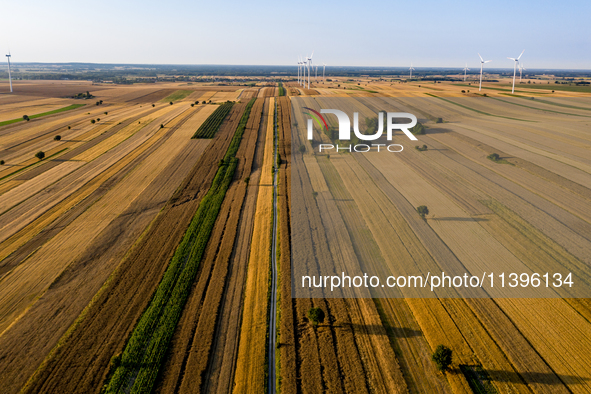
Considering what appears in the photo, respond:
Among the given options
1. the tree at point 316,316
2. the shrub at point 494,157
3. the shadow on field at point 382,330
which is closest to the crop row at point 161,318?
the tree at point 316,316

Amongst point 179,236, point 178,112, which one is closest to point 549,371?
point 179,236

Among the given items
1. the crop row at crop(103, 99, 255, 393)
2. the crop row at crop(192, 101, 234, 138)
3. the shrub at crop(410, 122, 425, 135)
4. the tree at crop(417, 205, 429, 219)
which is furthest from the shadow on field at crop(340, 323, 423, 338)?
the crop row at crop(192, 101, 234, 138)

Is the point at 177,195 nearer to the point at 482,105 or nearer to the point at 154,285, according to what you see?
the point at 154,285

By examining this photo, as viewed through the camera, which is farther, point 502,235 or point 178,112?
point 178,112

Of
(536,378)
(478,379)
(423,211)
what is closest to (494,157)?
(423,211)

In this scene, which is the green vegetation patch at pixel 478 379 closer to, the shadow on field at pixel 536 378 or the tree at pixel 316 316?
the shadow on field at pixel 536 378

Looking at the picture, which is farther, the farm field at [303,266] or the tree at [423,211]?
the tree at [423,211]

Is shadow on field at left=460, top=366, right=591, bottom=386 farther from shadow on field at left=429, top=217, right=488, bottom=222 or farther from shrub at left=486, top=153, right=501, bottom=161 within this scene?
shrub at left=486, top=153, right=501, bottom=161
